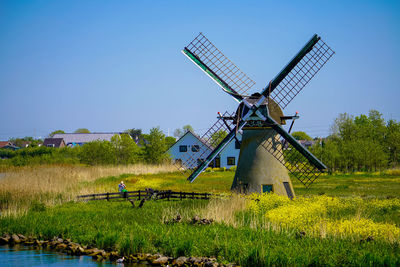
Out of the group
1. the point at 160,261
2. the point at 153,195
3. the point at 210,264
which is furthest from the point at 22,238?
the point at 153,195

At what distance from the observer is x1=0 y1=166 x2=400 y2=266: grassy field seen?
15.0 metres

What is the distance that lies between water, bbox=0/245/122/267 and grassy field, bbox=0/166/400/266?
48.1 inches

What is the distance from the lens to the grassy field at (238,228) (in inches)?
591

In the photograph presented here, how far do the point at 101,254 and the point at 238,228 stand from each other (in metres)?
5.48

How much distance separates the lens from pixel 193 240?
55.7 ft

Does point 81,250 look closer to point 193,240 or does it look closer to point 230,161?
point 193,240

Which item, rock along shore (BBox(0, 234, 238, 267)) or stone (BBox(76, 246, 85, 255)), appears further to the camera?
stone (BBox(76, 246, 85, 255))

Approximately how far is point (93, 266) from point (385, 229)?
10.7m

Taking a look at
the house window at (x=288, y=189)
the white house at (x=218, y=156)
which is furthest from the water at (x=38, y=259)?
the white house at (x=218, y=156)

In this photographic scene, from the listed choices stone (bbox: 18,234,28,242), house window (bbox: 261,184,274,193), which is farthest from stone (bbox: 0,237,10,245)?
house window (bbox: 261,184,274,193)

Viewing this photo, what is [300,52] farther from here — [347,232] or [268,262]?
[268,262]

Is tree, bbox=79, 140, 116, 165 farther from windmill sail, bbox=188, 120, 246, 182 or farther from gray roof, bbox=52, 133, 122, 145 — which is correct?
gray roof, bbox=52, 133, 122, 145

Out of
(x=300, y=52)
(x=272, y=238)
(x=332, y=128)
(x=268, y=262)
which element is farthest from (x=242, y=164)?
(x=332, y=128)

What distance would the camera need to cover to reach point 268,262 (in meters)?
14.6
